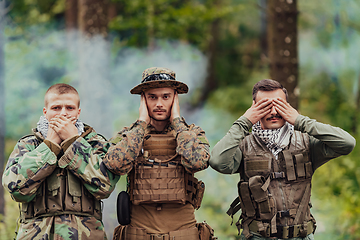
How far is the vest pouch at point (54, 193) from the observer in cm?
317

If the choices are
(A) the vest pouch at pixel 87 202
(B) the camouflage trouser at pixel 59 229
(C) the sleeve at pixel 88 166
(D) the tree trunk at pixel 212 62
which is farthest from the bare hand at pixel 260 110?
(D) the tree trunk at pixel 212 62

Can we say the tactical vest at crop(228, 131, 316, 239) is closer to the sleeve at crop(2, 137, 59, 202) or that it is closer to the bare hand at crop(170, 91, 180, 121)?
the bare hand at crop(170, 91, 180, 121)

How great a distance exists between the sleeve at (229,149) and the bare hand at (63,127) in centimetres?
126

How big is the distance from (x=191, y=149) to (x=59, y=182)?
1.16 m

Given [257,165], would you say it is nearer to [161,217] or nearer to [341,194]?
[161,217]

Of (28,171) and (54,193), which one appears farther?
(54,193)

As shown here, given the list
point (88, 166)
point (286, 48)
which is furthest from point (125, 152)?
point (286, 48)

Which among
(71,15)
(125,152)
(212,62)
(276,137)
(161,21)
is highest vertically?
(71,15)

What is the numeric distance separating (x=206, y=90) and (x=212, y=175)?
5460 millimetres

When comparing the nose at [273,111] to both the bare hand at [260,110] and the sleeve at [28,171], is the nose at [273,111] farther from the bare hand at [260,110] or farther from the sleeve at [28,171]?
the sleeve at [28,171]

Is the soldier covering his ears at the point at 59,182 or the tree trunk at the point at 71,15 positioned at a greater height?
the tree trunk at the point at 71,15

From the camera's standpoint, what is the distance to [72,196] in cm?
321

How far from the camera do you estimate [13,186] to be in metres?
3.01

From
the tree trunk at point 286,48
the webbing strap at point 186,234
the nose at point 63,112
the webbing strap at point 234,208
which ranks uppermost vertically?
the tree trunk at point 286,48
